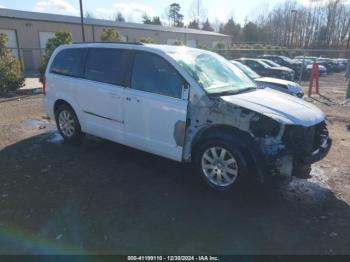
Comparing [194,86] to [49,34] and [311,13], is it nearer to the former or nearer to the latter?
[49,34]

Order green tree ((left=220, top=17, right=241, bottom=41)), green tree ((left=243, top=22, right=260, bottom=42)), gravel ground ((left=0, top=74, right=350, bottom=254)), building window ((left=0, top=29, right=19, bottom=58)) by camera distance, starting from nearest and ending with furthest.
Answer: gravel ground ((left=0, top=74, right=350, bottom=254))
building window ((left=0, top=29, right=19, bottom=58))
green tree ((left=243, top=22, right=260, bottom=42))
green tree ((left=220, top=17, right=241, bottom=41))

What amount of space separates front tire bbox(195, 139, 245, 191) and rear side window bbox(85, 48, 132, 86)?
1662 mm

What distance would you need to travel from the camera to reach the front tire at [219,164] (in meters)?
3.95

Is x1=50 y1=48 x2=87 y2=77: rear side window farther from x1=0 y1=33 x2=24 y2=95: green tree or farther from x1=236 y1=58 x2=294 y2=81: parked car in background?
x1=236 y1=58 x2=294 y2=81: parked car in background

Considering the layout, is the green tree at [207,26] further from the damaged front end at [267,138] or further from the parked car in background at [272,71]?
the damaged front end at [267,138]

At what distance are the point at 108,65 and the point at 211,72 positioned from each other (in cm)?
170

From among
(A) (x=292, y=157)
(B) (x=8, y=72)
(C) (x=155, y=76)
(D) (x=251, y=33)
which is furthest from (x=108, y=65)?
(D) (x=251, y=33)

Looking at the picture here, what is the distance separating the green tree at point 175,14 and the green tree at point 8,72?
72804mm

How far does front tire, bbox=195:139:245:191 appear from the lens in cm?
395

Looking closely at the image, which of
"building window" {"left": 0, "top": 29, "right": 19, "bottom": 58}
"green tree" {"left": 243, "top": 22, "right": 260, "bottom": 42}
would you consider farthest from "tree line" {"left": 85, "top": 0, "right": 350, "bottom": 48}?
"building window" {"left": 0, "top": 29, "right": 19, "bottom": 58}

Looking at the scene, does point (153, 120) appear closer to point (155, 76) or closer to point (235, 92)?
point (155, 76)

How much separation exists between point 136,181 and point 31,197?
4.56 feet

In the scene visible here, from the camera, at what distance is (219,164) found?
162 inches

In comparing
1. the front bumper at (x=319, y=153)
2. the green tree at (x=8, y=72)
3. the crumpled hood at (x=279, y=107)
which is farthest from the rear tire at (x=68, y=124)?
the green tree at (x=8, y=72)
